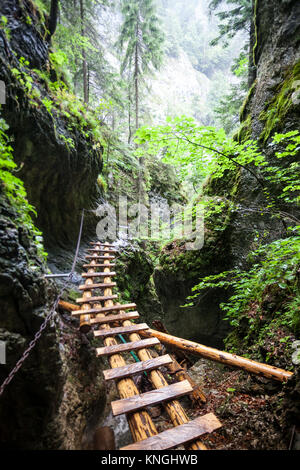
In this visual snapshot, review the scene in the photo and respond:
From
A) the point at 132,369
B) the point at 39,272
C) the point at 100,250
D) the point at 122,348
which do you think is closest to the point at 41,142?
the point at 100,250

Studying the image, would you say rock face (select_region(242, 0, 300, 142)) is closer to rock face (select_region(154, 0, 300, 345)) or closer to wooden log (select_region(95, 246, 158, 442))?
rock face (select_region(154, 0, 300, 345))

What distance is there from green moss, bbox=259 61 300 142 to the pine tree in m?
8.83

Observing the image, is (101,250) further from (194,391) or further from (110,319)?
(194,391)

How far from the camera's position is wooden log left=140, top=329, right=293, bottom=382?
2.77 meters

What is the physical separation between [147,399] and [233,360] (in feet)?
4.86

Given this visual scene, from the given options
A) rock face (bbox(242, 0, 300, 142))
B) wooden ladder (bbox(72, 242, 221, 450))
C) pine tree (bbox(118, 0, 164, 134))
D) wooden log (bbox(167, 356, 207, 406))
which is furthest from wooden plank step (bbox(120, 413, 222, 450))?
pine tree (bbox(118, 0, 164, 134))

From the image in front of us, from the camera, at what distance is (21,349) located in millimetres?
2215

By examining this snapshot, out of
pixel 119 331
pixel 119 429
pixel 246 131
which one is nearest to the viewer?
pixel 119 331

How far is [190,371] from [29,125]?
21.8 feet

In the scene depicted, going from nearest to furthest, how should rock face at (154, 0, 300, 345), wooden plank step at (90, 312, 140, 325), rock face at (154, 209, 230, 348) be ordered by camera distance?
wooden plank step at (90, 312, 140, 325), rock face at (154, 0, 300, 345), rock face at (154, 209, 230, 348)

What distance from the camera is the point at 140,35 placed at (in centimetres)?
1350

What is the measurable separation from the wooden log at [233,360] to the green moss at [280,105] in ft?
18.9

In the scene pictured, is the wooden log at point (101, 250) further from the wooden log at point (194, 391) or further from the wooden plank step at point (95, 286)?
the wooden log at point (194, 391)
